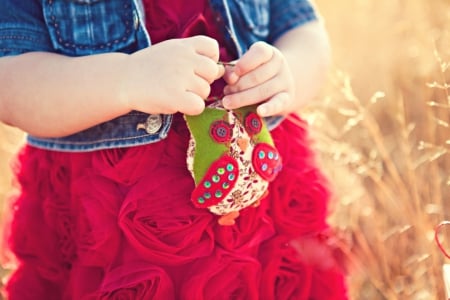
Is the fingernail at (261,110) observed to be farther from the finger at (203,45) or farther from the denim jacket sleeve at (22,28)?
the denim jacket sleeve at (22,28)

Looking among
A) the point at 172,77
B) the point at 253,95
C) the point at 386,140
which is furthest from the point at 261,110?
the point at 386,140

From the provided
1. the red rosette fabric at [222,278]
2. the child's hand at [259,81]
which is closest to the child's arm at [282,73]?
the child's hand at [259,81]

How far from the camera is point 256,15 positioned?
107 centimetres

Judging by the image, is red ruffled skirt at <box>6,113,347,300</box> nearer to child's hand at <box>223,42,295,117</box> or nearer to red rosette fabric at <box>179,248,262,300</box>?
red rosette fabric at <box>179,248,262,300</box>

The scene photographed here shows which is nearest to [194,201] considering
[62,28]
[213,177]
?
[213,177]

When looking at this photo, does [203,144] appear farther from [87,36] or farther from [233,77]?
[87,36]

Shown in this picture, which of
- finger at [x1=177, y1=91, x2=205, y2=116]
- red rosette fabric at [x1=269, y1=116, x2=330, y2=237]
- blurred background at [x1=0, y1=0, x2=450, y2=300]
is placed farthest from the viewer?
blurred background at [x1=0, y1=0, x2=450, y2=300]

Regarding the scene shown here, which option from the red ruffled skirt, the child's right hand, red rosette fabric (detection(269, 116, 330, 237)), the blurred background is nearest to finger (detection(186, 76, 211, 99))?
the child's right hand

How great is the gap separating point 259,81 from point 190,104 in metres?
0.12

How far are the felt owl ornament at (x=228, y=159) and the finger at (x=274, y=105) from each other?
0.02 meters

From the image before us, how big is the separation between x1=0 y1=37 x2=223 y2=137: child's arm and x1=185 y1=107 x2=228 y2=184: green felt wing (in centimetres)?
3

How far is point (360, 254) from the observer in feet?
5.28

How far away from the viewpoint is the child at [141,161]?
2.89 ft

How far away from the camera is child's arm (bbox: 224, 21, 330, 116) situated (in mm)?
902
